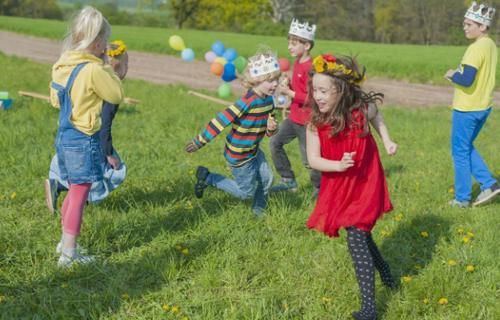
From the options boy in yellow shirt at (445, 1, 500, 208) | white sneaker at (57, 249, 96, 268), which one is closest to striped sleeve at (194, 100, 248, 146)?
white sneaker at (57, 249, 96, 268)

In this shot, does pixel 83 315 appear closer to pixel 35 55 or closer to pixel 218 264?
pixel 218 264

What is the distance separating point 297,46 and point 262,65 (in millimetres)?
1267

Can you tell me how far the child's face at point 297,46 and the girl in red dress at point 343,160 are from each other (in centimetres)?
235

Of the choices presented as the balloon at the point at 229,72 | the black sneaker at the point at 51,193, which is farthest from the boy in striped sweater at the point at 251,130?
the balloon at the point at 229,72

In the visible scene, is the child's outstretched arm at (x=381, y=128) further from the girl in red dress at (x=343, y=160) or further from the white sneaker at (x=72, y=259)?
the white sneaker at (x=72, y=259)

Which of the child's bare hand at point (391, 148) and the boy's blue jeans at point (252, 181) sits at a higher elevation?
the child's bare hand at point (391, 148)

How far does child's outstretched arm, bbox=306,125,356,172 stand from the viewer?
340cm

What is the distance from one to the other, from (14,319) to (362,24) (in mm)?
56236

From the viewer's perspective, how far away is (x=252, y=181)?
5.15m

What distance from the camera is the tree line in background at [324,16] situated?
166ft

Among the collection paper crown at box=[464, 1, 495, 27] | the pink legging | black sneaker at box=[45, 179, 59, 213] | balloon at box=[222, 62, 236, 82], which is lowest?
balloon at box=[222, 62, 236, 82]

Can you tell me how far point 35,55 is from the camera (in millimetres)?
25719

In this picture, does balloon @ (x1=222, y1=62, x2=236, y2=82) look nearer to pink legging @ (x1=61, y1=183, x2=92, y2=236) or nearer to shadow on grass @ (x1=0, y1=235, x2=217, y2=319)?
shadow on grass @ (x1=0, y1=235, x2=217, y2=319)

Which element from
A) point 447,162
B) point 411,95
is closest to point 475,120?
point 447,162
